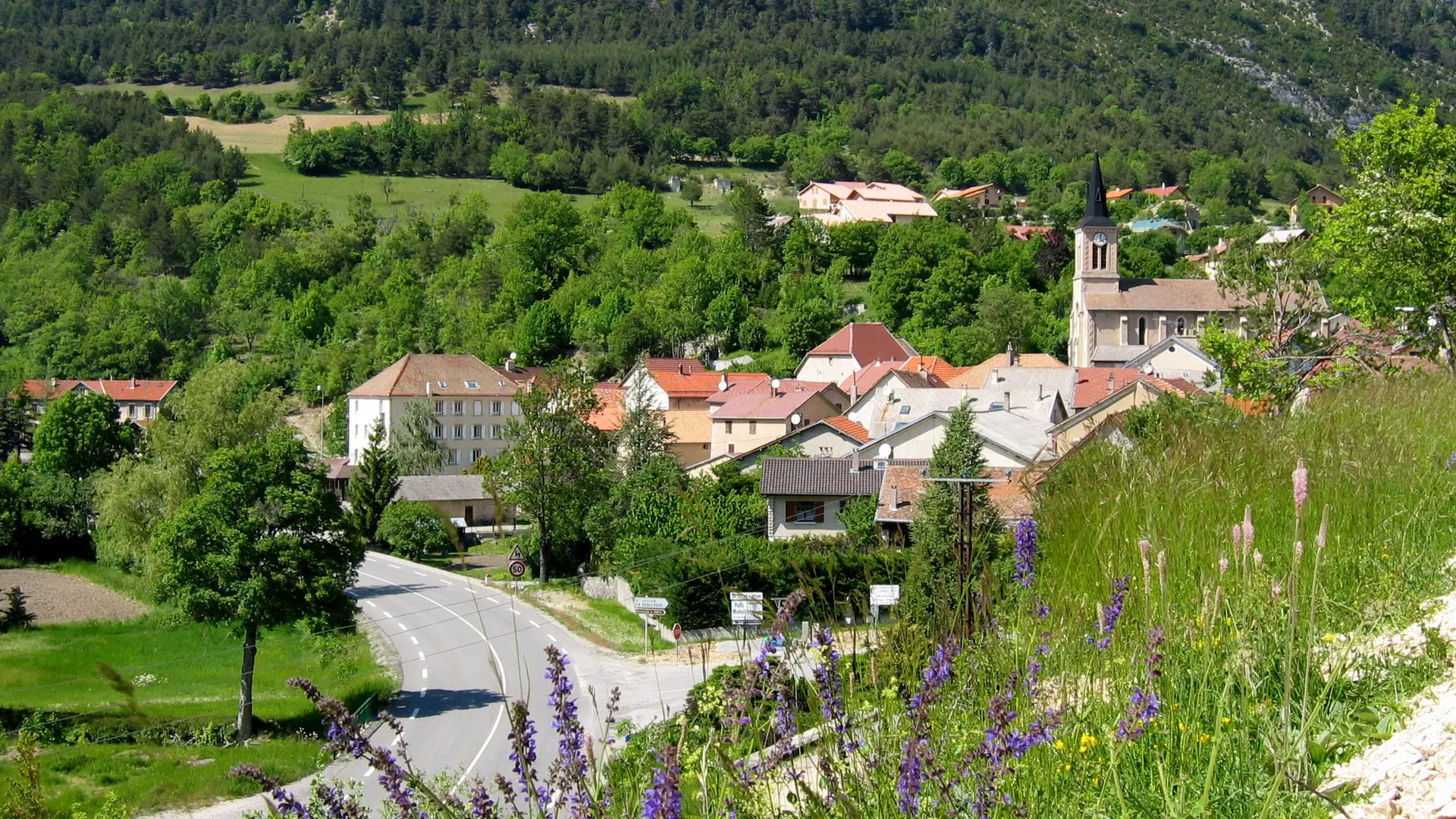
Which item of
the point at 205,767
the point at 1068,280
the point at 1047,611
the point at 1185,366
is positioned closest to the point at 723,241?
the point at 1068,280

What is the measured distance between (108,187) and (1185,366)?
124 meters

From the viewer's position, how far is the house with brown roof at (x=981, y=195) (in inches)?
4597

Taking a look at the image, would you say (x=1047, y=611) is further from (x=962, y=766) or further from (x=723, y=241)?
(x=723, y=241)

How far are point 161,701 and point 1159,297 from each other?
57280mm

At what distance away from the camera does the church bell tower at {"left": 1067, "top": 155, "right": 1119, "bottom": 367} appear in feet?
232

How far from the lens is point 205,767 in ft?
68.5

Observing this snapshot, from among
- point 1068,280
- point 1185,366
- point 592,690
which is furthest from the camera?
point 1068,280

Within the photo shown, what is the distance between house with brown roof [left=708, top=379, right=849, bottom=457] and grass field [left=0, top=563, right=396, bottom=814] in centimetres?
2251

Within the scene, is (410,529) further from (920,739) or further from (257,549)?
(920,739)

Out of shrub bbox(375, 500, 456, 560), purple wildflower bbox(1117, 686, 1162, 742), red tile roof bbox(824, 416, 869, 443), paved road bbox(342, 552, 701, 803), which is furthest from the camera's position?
shrub bbox(375, 500, 456, 560)

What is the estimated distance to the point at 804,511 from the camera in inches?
1414

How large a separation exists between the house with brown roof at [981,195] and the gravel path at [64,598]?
261 ft

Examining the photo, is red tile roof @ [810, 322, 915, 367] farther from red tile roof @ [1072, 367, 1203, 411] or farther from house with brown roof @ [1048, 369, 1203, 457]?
red tile roof @ [1072, 367, 1203, 411]

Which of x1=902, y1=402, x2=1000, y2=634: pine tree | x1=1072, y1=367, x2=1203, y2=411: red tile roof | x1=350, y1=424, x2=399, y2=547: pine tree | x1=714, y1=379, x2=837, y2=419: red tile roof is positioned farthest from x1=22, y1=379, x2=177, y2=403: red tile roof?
x1=902, y1=402, x2=1000, y2=634: pine tree
